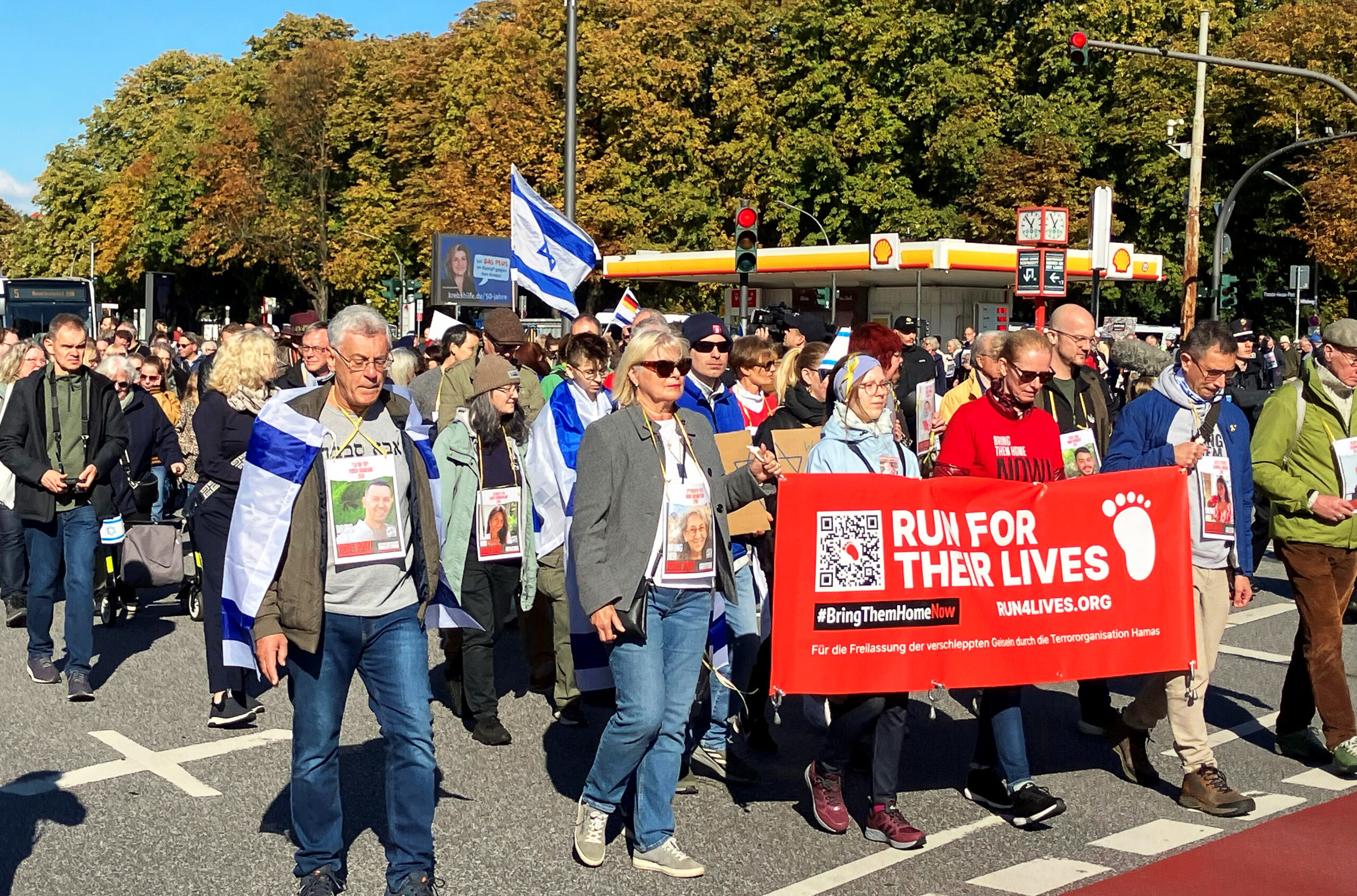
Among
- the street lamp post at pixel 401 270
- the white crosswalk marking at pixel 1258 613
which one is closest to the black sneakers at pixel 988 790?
the white crosswalk marking at pixel 1258 613

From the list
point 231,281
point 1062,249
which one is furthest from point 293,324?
point 231,281

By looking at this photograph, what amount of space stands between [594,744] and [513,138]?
1519 inches

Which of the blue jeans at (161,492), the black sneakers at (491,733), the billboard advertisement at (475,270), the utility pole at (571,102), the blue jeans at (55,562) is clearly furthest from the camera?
the billboard advertisement at (475,270)

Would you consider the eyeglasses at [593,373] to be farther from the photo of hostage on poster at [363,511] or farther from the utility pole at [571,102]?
the utility pole at [571,102]

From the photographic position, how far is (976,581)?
5902 mm

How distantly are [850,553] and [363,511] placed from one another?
186 centimetres

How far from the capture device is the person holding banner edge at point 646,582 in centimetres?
527

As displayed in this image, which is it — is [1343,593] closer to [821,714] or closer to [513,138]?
[821,714]

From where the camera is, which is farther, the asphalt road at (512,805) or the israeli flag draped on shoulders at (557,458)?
the israeli flag draped on shoulders at (557,458)

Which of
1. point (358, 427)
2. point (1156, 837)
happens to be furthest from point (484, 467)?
point (1156, 837)

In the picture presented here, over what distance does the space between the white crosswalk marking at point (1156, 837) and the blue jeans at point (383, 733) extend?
8.33ft

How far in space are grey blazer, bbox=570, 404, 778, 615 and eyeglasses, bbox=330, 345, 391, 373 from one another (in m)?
0.79

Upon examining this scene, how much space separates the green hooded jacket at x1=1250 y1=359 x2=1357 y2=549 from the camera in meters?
6.71

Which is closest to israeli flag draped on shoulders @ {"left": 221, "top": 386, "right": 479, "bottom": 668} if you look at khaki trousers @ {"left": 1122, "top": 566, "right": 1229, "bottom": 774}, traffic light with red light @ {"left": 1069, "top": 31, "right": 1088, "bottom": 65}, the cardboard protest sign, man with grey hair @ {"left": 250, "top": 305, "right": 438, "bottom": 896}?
man with grey hair @ {"left": 250, "top": 305, "right": 438, "bottom": 896}
